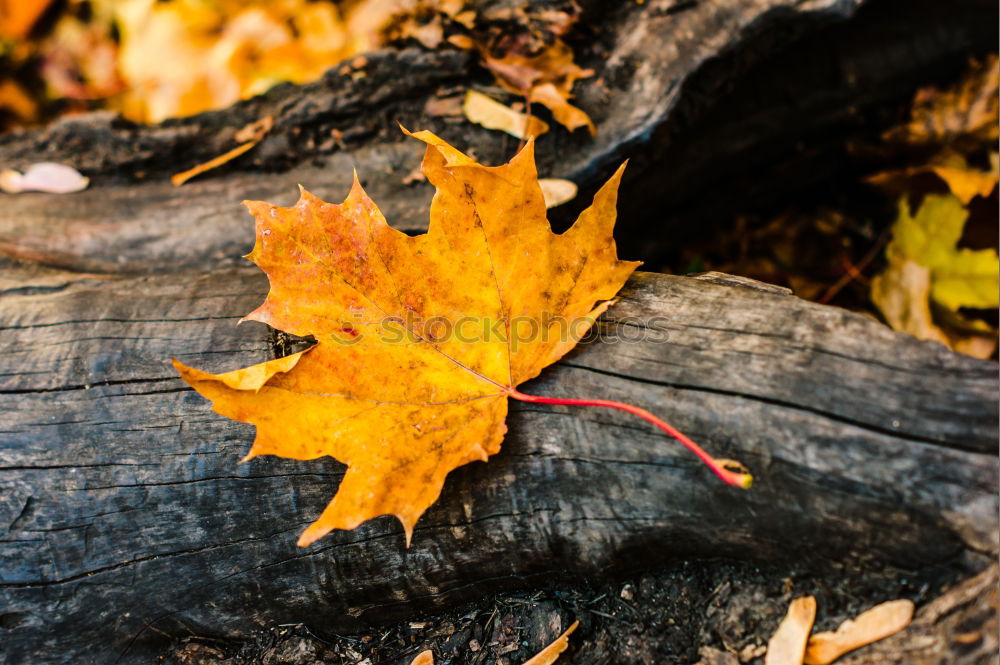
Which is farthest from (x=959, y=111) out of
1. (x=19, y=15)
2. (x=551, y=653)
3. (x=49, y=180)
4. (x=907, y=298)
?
(x=19, y=15)

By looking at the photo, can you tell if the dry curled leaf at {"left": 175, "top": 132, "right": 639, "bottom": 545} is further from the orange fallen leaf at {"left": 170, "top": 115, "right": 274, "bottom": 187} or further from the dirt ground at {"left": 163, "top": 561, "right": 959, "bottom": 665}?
the orange fallen leaf at {"left": 170, "top": 115, "right": 274, "bottom": 187}

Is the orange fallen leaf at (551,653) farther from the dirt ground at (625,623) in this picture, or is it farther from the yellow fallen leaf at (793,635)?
the yellow fallen leaf at (793,635)

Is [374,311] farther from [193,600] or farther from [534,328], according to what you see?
[193,600]

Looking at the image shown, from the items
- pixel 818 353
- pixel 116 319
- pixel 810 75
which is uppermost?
pixel 810 75

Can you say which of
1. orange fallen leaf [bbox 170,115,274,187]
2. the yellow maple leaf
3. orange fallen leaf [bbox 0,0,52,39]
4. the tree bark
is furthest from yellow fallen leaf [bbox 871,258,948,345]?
orange fallen leaf [bbox 0,0,52,39]

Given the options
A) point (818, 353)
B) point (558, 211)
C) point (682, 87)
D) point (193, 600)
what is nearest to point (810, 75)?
point (682, 87)

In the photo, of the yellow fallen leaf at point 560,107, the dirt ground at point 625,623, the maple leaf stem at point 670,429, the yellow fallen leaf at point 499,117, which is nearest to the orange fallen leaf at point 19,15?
the yellow fallen leaf at point 499,117

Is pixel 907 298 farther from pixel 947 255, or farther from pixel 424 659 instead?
pixel 424 659

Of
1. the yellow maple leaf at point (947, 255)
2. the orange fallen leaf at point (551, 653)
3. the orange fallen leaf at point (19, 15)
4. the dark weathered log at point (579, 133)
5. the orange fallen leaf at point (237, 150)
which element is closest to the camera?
the orange fallen leaf at point (551, 653)
